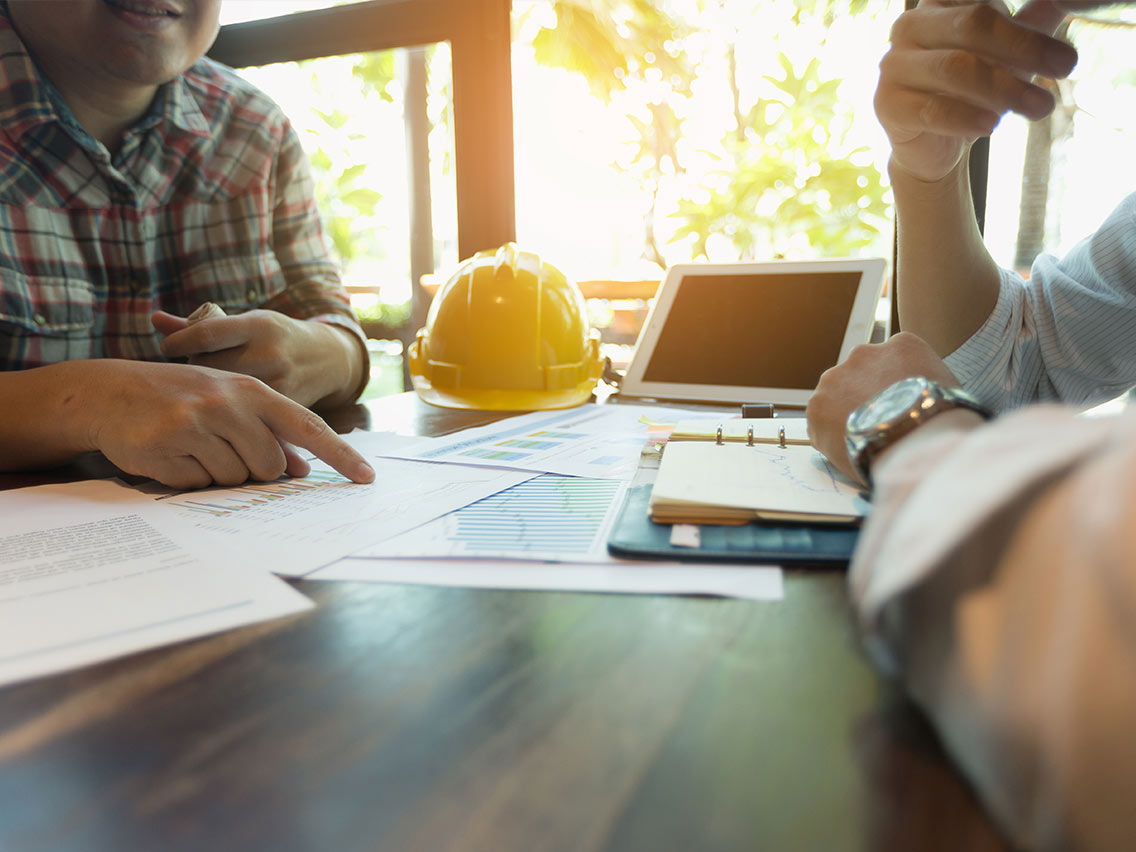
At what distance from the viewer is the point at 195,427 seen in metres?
0.59

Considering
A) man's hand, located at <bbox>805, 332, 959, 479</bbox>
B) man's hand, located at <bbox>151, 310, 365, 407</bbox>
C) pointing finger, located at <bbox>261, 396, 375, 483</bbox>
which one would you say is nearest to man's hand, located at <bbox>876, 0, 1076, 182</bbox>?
man's hand, located at <bbox>805, 332, 959, 479</bbox>

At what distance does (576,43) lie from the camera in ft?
10.0

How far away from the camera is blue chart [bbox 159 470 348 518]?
21.3 inches

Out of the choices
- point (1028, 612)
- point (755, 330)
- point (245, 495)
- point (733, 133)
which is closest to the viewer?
point (1028, 612)

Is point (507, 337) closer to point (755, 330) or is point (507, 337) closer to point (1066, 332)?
point (755, 330)

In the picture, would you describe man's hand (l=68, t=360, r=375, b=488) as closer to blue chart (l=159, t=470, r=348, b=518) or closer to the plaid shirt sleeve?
blue chart (l=159, t=470, r=348, b=518)

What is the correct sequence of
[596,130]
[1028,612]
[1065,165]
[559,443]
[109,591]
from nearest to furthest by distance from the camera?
[1028,612] → [109,591] → [559,443] → [1065,165] → [596,130]

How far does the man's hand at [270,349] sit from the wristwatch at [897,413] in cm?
68

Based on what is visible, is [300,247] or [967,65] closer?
[967,65]

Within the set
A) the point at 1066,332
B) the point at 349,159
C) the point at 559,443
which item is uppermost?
the point at 349,159

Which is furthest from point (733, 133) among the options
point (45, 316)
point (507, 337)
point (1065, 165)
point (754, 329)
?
point (45, 316)

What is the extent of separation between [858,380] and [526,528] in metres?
0.29

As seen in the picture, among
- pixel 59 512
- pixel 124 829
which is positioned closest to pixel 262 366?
pixel 59 512

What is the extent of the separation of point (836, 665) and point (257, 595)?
0.90 feet
